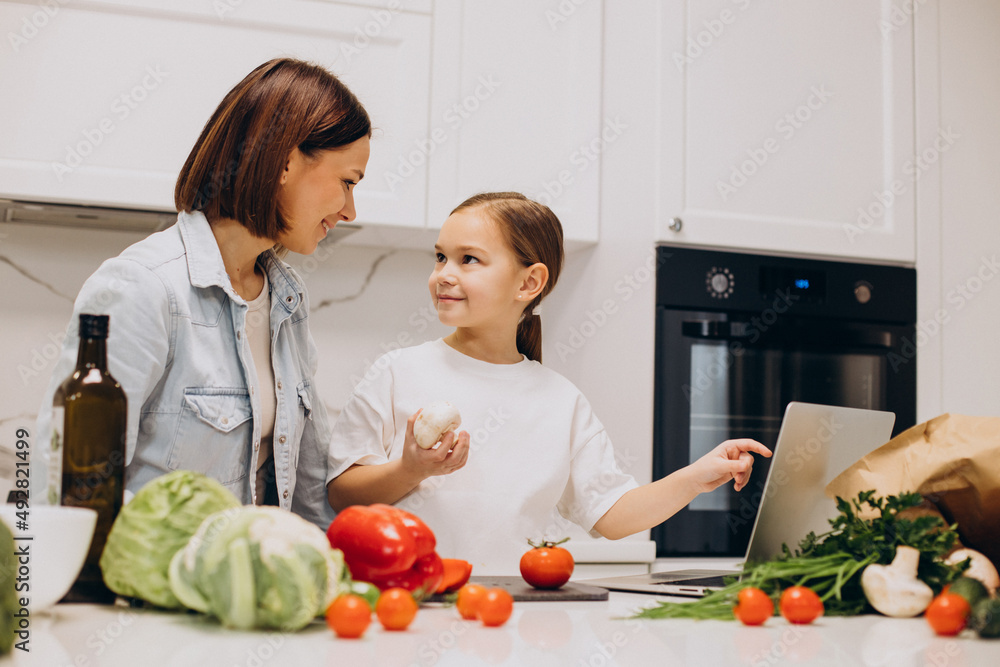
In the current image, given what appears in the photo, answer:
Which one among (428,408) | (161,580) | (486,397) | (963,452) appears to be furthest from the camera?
(486,397)

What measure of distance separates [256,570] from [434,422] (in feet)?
1.66

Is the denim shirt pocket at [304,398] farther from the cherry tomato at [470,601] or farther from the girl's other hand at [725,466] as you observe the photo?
the cherry tomato at [470,601]

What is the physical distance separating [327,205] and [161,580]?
795mm

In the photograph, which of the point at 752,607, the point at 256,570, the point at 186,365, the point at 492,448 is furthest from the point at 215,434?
the point at 752,607

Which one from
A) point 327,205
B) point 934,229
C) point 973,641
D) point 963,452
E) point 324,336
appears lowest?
point 973,641

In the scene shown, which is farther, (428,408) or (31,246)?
(31,246)

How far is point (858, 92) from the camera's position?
7.22 ft

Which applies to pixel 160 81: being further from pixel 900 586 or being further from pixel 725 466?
pixel 900 586

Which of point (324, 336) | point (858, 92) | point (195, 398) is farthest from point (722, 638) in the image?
point (858, 92)

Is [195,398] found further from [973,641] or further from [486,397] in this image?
[973,641]
